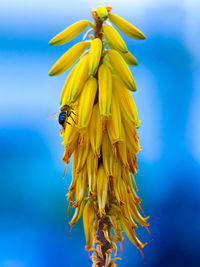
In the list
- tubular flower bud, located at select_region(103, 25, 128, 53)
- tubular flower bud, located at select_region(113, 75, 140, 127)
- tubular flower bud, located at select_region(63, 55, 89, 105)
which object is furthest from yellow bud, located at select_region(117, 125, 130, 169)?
tubular flower bud, located at select_region(103, 25, 128, 53)

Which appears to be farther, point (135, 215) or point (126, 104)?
point (135, 215)

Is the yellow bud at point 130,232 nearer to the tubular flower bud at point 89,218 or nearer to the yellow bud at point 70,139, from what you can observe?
the tubular flower bud at point 89,218

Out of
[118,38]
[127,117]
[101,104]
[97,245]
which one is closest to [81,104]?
[101,104]

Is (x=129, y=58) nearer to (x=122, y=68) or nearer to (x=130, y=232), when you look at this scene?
(x=122, y=68)

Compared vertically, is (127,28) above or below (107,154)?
above

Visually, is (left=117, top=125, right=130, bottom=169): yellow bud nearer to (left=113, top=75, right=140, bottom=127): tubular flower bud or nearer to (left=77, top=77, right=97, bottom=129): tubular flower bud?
(left=113, top=75, right=140, bottom=127): tubular flower bud

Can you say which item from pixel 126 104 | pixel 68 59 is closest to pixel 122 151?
pixel 126 104

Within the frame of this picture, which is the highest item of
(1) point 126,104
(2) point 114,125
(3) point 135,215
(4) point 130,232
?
(1) point 126,104
